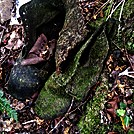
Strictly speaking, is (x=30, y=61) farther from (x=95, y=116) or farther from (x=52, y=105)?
(x=95, y=116)

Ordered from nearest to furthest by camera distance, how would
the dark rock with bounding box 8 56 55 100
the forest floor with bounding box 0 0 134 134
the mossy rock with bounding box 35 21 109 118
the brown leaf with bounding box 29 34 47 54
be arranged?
the mossy rock with bounding box 35 21 109 118 → the forest floor with bounding box 0 0 134 134 → the dark rock with bounding box 8 56 55 100 → the brown leaf with bounding box 29 34 47 54

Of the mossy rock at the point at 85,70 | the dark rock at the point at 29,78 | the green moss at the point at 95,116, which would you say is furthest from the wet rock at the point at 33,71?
the green moss at the point at 95,116

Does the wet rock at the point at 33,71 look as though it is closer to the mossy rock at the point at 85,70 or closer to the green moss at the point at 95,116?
the mossy rock at the point at 85,70

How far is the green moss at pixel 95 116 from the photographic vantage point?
2627mm

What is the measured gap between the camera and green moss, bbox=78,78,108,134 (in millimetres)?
2627

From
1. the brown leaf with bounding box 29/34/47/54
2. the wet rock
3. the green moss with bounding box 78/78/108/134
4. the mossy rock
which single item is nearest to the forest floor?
the green moss with bounding box 78/78/108/134

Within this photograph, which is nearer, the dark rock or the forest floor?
the forest floor

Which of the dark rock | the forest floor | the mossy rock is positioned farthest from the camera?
the dark rock

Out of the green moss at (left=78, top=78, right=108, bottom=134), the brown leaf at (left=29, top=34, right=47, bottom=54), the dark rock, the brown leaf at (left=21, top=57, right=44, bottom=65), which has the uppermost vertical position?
the brown leaf at (left=29, top=34, right=47, bottom=54)

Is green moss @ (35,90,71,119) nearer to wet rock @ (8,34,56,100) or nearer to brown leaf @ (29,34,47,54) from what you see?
wet rock @ (8,34,56,100)

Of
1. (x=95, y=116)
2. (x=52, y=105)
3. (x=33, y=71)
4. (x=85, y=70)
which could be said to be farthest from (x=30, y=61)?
(x=95, y=116)

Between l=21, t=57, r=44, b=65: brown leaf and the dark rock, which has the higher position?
l=21, t=57, r=44, b=65: brown leaf

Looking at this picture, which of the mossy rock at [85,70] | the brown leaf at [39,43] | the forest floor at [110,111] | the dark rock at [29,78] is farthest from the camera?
the brown leaf at [39,43]

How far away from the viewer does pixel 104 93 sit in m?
2.70
